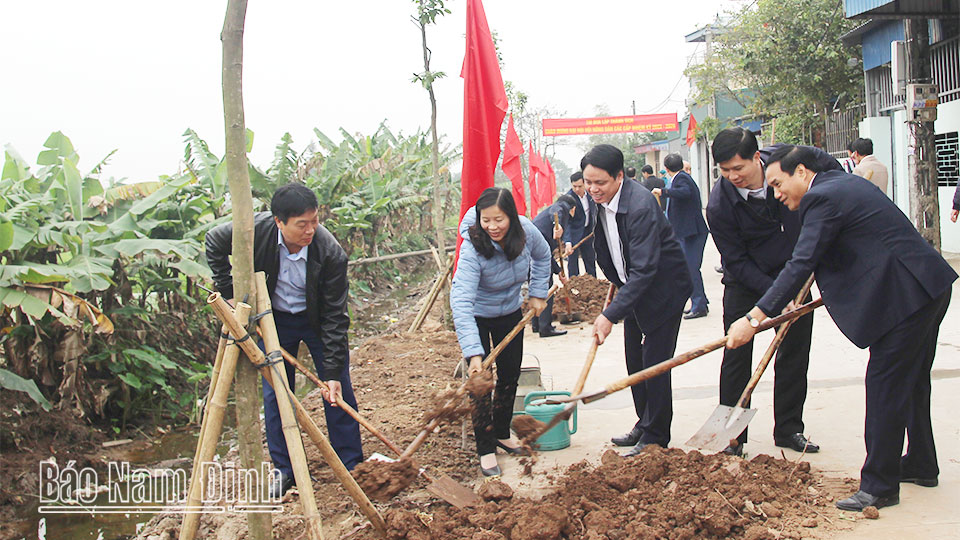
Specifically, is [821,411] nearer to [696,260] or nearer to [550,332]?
[696,260]

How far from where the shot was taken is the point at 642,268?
4027 mm

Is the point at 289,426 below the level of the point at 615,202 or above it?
below

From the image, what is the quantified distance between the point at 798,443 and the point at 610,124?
34426 mm

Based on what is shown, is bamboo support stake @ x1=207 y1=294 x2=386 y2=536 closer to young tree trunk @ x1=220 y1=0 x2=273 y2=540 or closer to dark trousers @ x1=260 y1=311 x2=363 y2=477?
young tree trunk @ x1=220 y1=0 x2=273 y2=540

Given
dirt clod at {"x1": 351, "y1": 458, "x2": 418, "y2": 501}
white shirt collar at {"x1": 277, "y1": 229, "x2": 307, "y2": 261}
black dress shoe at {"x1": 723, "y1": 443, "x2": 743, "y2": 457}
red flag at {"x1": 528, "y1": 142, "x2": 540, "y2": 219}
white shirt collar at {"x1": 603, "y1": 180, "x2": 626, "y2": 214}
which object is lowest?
black dress shoe at {"x1": 723, "y1": 443, "x2": 743, "y2": 457}

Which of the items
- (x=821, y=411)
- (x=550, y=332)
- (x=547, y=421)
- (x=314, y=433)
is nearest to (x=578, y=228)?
(x=550, y=332)

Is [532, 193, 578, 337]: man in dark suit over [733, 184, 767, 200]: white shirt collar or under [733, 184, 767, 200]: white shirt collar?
under

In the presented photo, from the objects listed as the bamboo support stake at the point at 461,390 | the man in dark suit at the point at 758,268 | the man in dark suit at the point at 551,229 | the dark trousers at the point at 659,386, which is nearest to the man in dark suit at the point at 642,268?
the dark trousers at the point at 659,386

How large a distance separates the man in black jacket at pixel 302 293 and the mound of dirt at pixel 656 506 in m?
0.80

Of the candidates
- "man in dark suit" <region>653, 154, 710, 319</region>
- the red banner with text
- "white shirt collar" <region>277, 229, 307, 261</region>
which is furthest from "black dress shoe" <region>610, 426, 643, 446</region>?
the red banner with text

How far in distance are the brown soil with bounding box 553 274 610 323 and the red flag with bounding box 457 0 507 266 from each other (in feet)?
12.6

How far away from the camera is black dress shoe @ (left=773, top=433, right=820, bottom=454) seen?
4.15 metres

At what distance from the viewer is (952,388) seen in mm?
5023

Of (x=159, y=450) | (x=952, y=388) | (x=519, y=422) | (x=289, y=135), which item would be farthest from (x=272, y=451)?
(x=289, y=135)
